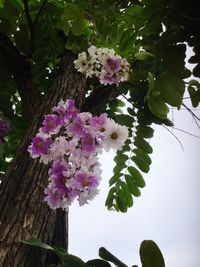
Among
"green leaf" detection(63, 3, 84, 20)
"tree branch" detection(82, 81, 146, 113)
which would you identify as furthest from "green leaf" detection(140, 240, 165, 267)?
"tree branch" detection(82, 81, 146, 113)

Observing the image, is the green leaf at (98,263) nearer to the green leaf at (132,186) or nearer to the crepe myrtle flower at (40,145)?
the crepe myrtle flower at (40,145)

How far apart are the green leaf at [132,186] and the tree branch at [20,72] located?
31.7 inches

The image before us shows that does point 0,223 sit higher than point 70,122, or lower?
lower

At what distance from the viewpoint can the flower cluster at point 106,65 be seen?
2262mm

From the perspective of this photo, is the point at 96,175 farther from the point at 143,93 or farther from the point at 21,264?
the point at 143,93

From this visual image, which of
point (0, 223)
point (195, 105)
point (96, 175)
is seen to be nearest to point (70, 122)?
point (96, 175)

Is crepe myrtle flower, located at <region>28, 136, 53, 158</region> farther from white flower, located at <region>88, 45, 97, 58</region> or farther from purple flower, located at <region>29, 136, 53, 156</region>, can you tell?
white flower, located at <region>88, 45, 97, 58</region>

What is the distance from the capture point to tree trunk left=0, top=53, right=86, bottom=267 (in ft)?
4.82

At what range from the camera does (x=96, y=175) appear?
5.05 feet

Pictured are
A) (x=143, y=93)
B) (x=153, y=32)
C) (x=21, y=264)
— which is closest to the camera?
(x=153, y=32)

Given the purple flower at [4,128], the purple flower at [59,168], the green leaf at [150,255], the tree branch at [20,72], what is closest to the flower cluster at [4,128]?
the purple flower at [4,128]

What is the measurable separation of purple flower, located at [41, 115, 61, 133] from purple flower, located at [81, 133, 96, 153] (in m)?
0.16

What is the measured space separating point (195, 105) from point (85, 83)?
4.20 ft

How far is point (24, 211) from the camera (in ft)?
5.21
